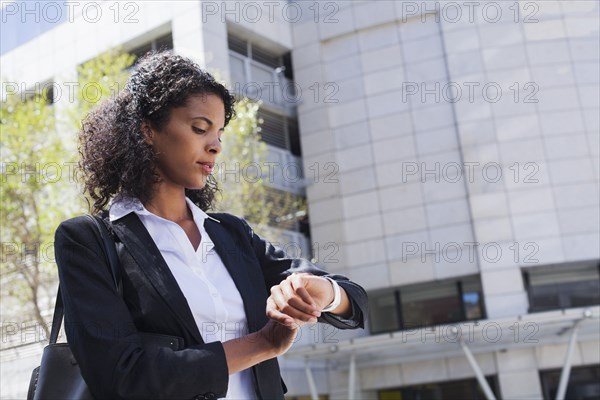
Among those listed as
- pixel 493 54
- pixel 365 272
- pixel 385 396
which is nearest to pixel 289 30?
pixel 493 54

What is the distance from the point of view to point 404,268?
1869cm

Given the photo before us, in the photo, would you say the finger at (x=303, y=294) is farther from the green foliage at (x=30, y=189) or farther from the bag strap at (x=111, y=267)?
the green foliage at (x=30, y=189)

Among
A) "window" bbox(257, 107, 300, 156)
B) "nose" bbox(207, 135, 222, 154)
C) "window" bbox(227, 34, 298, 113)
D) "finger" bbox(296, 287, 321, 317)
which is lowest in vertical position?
"finger" bbox(296, 287, 321, 317)

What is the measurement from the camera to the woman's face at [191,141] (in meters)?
1.83

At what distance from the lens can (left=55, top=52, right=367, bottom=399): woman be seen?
4.87 feet

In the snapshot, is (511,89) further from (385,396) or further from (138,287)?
(138,287)

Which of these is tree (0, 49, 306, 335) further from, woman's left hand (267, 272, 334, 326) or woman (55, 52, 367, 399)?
woman's left hand (267, 272, 334, 326)

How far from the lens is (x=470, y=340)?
53.0 ft

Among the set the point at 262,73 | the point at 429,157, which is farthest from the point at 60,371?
the point at 262,73

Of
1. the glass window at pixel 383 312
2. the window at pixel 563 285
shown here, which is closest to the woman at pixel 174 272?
the window at pixel 563 285

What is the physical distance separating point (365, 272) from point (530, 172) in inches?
190

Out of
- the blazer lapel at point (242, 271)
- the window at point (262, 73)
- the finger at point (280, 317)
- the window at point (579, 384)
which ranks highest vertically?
the window at point (262, 73)

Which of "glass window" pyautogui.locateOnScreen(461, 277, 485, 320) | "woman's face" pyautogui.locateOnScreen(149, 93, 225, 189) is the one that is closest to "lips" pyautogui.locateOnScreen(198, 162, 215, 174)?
"woman's face" pyautogui.locateOnScreen(149, 93, 225, 189)

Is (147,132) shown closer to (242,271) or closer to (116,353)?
(242,271)
